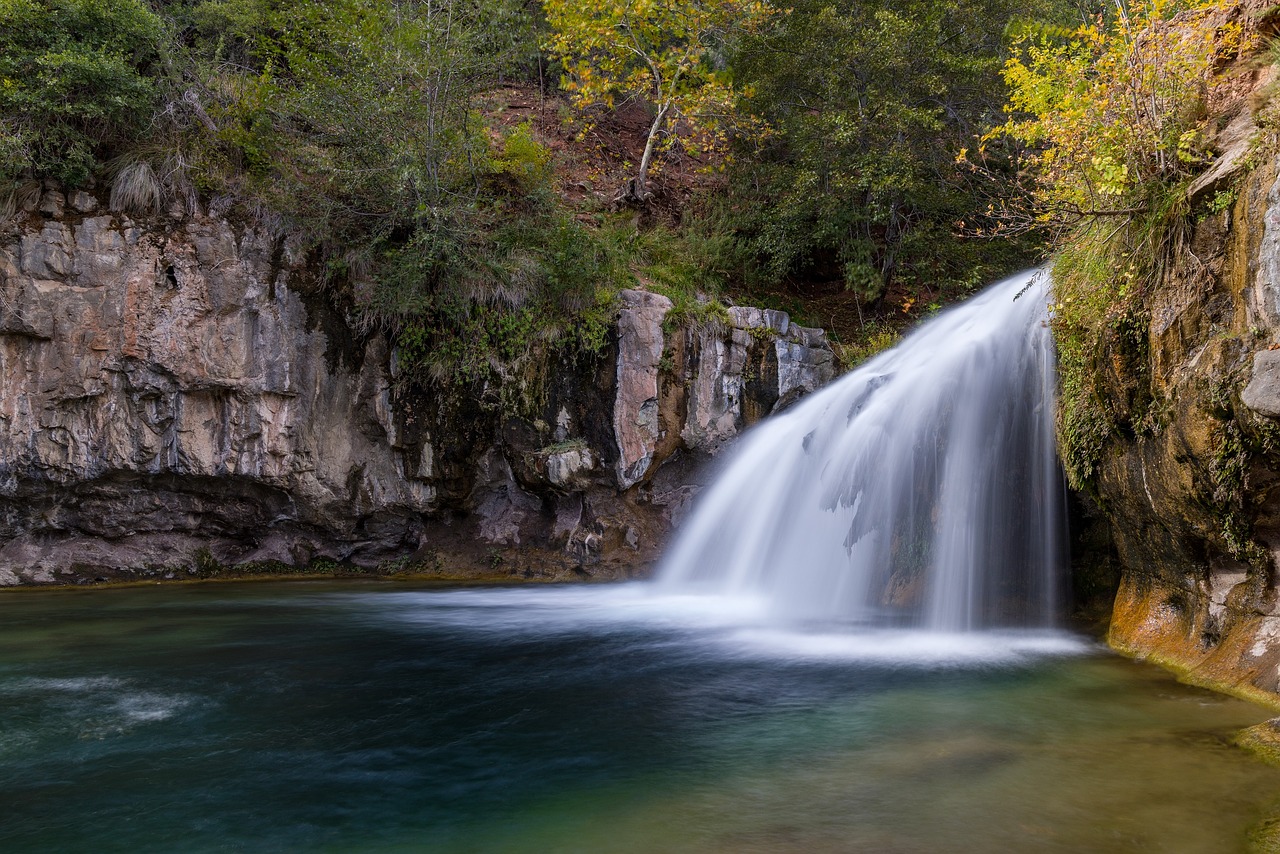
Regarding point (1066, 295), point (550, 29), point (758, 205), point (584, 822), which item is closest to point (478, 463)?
point (758, 205)

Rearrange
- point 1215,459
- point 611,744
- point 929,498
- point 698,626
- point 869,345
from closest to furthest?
point 611,744 → point 1215,459 → point 698,626 → point 929,498 → point 869,345

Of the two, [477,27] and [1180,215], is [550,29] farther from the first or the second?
[1180,215]

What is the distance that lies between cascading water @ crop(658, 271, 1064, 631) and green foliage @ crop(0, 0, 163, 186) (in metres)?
10.5

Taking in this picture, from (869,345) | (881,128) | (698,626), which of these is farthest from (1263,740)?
(881,128)

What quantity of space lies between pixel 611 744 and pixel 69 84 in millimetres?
12078

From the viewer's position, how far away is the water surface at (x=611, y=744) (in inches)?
142

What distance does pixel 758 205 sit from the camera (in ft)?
48.5

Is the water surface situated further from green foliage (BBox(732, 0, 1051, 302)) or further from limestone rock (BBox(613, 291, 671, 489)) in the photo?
green foliage (BBox(732, 0, 1051, 302))

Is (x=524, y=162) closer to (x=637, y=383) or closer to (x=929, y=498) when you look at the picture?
(x=637, y=383)

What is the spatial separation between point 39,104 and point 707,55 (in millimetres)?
11767

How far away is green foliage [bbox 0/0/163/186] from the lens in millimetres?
11047

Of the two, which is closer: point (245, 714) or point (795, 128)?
point (245, 714)

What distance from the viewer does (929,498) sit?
8414 millimetres

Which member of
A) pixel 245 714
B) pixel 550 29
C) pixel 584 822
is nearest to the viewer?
pixel 584 822
